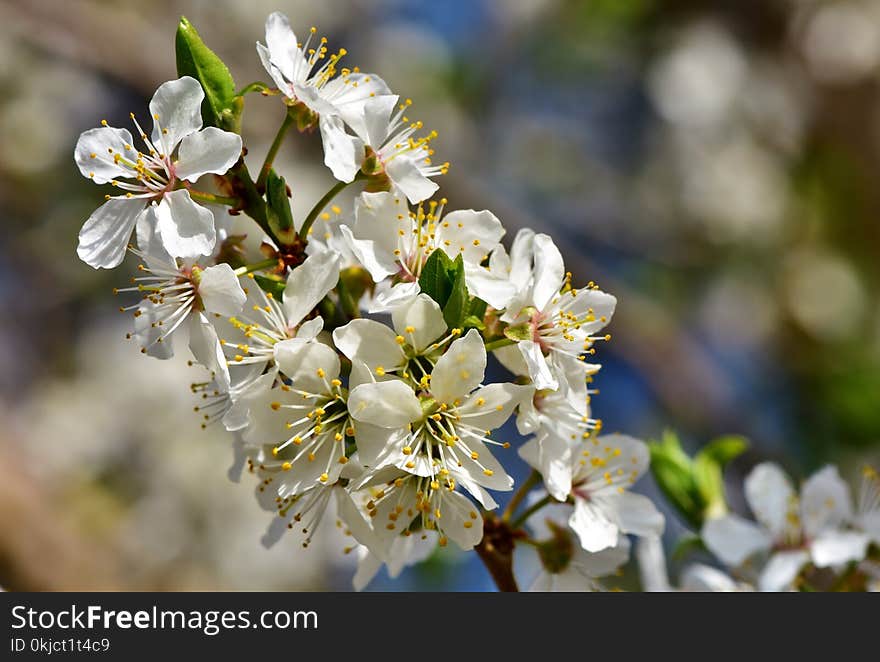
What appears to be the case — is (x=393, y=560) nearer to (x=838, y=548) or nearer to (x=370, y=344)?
(x=370, y=344)

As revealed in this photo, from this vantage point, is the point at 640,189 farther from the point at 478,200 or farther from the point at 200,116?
the point at 200,116

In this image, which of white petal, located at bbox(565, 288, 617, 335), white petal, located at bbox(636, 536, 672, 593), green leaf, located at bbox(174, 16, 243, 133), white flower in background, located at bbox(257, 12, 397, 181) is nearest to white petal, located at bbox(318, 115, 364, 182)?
white flower in background, located at bbox(257, 12, 397, 181)

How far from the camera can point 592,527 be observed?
119cm

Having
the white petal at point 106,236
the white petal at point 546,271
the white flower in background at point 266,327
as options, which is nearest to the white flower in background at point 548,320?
the white petal at point 546,271

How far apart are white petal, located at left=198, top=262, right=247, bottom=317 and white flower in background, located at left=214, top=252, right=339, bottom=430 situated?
1.0 inches

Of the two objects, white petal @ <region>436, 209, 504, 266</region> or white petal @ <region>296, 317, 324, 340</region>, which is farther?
white petal @ <region>436, 209, 504, 266</region>

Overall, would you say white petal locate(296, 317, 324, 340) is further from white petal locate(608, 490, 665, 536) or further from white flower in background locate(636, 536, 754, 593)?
white flower in background locate(636, 536, 754, 593)

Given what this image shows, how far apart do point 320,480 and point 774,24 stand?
4806 millimetres

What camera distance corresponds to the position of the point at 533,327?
1087 mm

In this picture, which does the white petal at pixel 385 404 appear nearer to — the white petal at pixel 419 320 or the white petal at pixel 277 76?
the white petal at pixel 419 320

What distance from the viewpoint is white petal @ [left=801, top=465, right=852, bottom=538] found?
1.49 meters

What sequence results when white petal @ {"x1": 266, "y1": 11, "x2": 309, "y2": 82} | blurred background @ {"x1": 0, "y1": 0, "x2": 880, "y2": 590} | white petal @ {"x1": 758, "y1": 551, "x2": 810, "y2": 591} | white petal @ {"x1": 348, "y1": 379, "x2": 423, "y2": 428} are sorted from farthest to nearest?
blurred background @ {"x1": 0, "y1": 0, "x2": 880, "y2": 590} < white petal @ {"x1": 758, "y1": 551, "x2": 810, "y2": 591} < white petal @ {"x1": 266, "y1": 11, "x2": 309, "y2": 82} < white petal @ {"x1": 348, "y1": 379, "x2": 423, "y2": 428}

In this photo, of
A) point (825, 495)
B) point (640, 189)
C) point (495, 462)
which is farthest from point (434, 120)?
point (495, 462)
